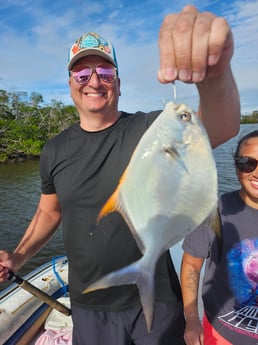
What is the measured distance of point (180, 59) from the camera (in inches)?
43.5

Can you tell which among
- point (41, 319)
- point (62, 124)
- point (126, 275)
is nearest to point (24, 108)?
point (62, 124)

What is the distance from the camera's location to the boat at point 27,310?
3.86 metres

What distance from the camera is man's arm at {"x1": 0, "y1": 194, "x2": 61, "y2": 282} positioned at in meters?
2.55

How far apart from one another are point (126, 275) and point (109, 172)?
36.2 inches

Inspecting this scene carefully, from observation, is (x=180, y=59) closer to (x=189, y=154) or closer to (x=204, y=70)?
(x=204, y=70)

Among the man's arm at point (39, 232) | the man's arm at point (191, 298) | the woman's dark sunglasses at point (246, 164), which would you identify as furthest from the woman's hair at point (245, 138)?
the man's arm at point (39, 232)

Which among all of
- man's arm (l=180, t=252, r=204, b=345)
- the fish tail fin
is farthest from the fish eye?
man's arm (l=180, t=252, r=204, b=345)

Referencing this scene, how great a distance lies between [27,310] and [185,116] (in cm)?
393

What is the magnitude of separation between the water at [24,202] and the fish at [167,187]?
3229 millimetres

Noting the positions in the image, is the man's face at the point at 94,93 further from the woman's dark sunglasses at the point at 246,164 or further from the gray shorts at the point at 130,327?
the gray shorts at the point at 130,327

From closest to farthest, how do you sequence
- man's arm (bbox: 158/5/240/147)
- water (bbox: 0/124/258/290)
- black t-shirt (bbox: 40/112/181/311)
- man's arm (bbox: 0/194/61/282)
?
man's arm (bbox: 158/5/240/147)
black t-shirt (bbox: 40/112/181/311)
man's arm (bbox: 0/194/61/282)
water (bbox: 0/124/258/290)

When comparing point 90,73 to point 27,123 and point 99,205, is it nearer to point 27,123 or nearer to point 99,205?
point 99,205

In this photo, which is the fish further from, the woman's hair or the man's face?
the woman's hair

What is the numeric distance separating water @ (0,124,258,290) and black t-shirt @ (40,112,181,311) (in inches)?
91.9
